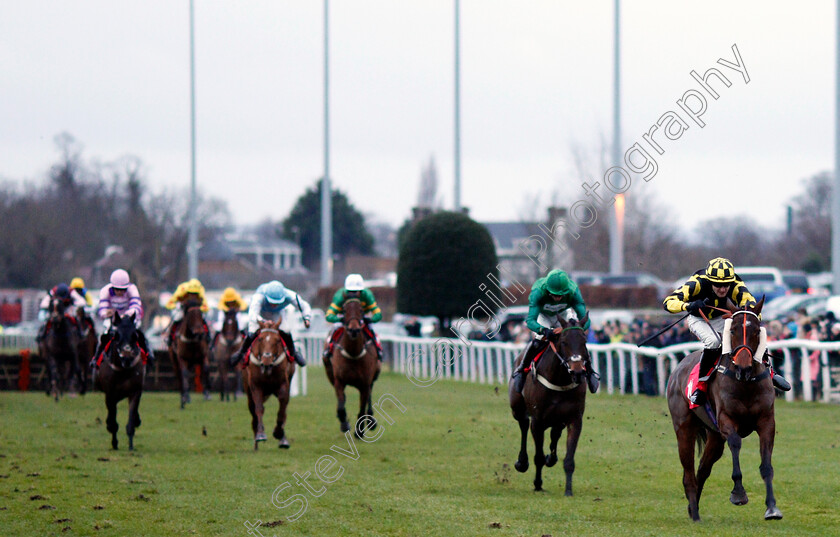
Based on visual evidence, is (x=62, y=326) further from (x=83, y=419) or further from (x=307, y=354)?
(x=307, y=354)

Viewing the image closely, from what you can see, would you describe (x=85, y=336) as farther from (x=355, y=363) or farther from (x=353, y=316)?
(x=353, y=316)

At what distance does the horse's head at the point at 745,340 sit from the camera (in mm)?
7129

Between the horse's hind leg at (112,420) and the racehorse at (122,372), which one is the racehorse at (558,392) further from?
the horse's hind leg at (112,420)

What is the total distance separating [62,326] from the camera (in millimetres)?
19062

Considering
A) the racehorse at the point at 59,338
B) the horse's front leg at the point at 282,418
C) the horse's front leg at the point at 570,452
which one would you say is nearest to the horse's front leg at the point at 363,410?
the horse's front leg at the point at 282,418

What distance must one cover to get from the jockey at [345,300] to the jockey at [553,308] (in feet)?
13.5

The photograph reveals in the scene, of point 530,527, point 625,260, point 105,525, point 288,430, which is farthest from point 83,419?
point 625,260

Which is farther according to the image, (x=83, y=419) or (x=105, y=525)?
(x=83, y=419)

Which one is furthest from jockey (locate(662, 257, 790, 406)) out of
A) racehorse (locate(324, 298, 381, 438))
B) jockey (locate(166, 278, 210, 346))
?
jockey (locate(166, 278, 210, 346))

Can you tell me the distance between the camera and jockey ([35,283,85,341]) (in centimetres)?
1906

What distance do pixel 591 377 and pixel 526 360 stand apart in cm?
74

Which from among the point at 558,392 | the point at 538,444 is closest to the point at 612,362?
the point at 538,444

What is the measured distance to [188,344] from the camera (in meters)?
18.1

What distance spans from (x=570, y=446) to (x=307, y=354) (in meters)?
22.7
